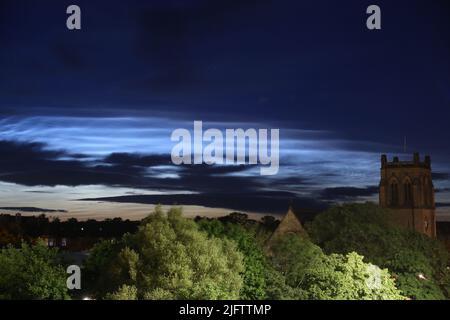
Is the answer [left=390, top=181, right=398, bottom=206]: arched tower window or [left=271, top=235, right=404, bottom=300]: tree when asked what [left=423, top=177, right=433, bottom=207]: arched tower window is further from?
[left=271, top=235, right=404, bottom=300]: tree

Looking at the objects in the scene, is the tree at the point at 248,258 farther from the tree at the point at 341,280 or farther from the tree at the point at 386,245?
the tree at the point at 386,245

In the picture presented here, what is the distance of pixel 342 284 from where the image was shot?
4297cm

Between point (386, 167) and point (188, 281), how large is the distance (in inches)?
2881

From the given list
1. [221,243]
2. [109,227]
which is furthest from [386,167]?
[221,243]

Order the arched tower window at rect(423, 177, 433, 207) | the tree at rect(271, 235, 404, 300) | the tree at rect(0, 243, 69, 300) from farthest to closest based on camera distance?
the arched tower window at rect(423, 177, 433, 207) → the tree at rect(271, 235, 404, 300) → the tree at rect(0, 243, 69, 300)

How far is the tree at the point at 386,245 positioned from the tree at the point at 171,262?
13.5 m

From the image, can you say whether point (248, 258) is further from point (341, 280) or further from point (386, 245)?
point (386, 245)

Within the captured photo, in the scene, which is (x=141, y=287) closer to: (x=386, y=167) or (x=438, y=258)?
(x=438, y=258)

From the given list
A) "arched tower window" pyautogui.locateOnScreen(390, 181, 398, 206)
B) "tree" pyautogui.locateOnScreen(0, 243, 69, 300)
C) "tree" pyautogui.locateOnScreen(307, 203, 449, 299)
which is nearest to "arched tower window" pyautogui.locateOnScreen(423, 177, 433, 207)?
"arched tower window" pyautogui.locateOnScreen(390, 181, 398, 206)

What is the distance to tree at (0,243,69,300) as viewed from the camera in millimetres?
38906

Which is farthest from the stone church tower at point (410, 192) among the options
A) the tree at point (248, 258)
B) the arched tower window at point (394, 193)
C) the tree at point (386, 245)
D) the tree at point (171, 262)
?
the tree at point (171, 262)

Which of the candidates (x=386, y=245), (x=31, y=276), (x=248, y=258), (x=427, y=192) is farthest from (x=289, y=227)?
(x=427, y=192)

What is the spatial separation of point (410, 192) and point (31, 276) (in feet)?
254

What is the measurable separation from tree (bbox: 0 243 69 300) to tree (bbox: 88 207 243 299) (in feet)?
9.69
